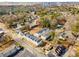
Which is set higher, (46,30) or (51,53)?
(46,30)

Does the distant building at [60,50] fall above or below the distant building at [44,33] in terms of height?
below

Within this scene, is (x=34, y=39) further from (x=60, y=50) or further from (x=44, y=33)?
(x=60, y=50)

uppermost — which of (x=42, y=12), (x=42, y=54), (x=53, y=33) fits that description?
(x=42, y=12)

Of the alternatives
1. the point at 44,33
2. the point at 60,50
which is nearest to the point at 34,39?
the point at 44,33

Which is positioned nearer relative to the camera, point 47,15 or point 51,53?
point 51,53

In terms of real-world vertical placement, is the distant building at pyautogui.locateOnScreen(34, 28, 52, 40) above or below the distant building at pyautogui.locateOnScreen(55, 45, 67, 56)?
above

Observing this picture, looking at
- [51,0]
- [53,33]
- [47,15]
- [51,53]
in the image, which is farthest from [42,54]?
[51,0]

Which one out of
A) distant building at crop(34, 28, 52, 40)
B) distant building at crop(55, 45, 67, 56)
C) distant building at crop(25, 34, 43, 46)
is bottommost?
distant building at crop(55, 45, 67, 56)

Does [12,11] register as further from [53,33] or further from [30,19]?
[53,33]

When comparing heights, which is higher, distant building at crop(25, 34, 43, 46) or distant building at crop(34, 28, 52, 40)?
distant building at crop(34, 28, 52, 40)

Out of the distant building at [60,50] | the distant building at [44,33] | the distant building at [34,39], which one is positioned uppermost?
the distant building at [44,33]

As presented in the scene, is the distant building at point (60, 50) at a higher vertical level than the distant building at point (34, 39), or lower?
lower
